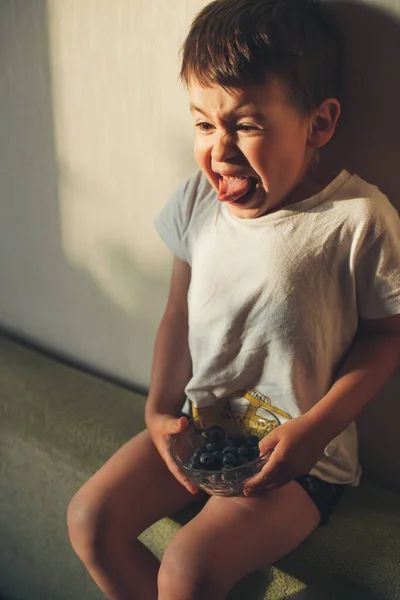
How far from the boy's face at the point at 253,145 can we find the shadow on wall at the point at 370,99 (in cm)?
7

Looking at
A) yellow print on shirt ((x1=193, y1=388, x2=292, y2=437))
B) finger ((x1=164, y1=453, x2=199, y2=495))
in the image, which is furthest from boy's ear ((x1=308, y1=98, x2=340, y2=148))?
finger ((x1=164, y1=453, x2=199, y2=495))

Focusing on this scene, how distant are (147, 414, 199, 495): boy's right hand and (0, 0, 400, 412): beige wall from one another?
275 millimetres

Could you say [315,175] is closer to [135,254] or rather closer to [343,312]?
[343,312]

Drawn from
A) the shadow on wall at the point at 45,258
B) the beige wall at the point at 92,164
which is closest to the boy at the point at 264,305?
the beige wall at the point at 92,164

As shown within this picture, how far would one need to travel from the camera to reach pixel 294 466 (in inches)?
32.5

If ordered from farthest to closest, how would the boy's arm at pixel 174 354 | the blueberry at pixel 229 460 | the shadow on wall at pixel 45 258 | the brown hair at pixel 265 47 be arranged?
the shadow on wall at pixel 45 258
the boy's arm at pixel 174 354
the blueberry at pixel 229 460
the brown hair at pixel 265 47

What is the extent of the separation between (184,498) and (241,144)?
0.49m

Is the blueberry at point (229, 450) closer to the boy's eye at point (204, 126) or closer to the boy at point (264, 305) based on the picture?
the boy at point (264, 305)

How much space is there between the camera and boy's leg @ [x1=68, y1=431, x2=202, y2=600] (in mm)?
909

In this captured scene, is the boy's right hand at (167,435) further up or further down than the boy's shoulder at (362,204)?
further down

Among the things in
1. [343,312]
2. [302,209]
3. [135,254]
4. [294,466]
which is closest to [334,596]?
[294,466]

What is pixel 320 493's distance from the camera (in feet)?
3.03

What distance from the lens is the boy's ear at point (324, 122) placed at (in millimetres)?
810

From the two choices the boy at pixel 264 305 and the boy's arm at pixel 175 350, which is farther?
the boy's arm at pixel 175 350
